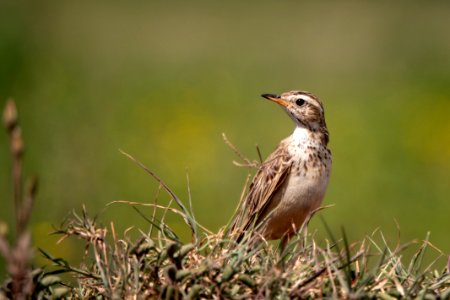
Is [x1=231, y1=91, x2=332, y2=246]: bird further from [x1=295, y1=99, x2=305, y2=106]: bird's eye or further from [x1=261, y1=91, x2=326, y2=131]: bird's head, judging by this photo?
[x1=295, y1=99, x2=305, y2=106]: bird's eye

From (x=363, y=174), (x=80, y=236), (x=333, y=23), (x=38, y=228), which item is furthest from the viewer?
(x=333, y=23)

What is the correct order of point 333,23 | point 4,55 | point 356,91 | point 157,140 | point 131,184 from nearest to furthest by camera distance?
point 131,184 → point 157,140 → point 4,55 → point 356,91 → point 333,23

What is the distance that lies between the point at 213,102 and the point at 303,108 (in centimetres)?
612

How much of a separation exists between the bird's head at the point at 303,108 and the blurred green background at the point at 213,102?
187cm

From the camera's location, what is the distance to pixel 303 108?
5797 millimetres

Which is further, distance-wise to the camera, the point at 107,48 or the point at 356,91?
the point at 107,48

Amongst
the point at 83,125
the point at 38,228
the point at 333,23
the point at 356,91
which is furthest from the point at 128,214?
the point at 333,23

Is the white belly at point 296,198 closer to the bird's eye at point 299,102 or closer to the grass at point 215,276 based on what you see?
the bird's eye at point 299,102

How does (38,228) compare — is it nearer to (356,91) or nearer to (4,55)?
(4,55)

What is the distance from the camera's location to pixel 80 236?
10.7 ft

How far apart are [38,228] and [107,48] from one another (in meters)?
8.34

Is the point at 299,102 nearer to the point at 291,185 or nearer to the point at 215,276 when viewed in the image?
the point at 291,185

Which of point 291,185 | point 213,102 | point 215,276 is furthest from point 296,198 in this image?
point 213,102

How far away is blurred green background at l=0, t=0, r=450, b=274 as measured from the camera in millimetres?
8633
